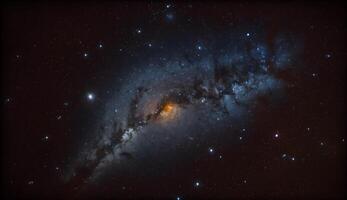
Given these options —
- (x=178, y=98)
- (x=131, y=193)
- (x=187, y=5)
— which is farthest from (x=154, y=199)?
(x=187, y=5)

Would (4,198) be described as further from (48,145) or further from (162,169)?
(162,169)

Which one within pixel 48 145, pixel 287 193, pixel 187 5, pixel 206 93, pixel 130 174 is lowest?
pixel 287 193

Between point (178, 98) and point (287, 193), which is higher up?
point (178, 98)

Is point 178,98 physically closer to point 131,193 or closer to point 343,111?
point 131,193

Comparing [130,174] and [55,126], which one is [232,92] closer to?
[130,174]

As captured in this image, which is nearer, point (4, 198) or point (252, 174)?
point (4, 198)

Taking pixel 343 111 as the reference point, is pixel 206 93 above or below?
above

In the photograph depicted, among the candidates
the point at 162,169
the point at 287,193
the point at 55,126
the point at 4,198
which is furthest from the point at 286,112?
the point at 4,198
